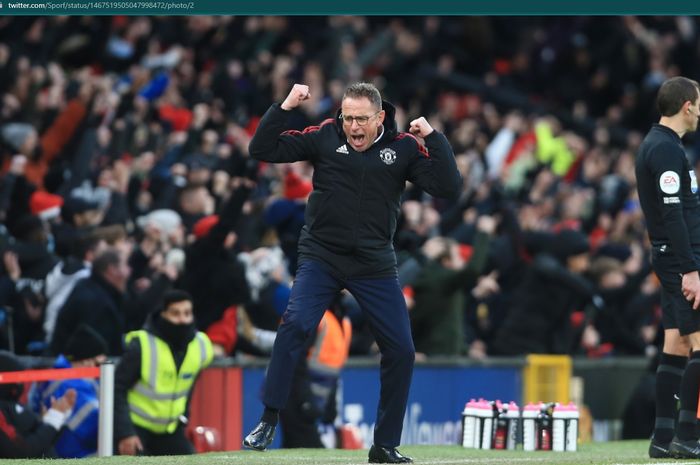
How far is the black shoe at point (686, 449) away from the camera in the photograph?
10086 millimetres

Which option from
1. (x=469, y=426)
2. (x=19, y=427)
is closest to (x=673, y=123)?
(x=469, y=426)

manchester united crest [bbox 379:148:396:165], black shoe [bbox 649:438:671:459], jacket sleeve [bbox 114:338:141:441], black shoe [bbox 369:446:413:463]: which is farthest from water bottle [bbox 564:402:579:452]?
manchester united crest [bbox 379:148:396:165]

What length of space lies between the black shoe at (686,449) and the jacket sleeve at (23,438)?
3938mm

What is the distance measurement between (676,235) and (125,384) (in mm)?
3947

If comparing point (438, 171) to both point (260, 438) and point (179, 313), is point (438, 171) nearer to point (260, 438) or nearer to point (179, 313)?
point (260, 438)

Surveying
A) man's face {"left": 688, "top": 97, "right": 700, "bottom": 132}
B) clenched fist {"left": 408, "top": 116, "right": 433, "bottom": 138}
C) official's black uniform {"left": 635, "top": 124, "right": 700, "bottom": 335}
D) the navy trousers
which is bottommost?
the navy trousers

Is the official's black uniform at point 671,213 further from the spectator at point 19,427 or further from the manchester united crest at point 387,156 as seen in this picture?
the spectator at point 19,427

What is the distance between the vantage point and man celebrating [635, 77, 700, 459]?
10008 mm

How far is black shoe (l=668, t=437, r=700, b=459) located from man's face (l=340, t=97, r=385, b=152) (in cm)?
258

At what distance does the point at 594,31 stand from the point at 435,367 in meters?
16.2

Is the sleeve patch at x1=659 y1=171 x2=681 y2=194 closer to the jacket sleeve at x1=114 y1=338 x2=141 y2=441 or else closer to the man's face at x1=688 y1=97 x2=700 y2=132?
the man's face at x1=688 y1=97 x2=700 y2=132

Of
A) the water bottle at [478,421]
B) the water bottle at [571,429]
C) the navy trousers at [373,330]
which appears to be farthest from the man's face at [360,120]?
the water bottle at [571,429]

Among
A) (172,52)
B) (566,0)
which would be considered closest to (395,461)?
(566,0)

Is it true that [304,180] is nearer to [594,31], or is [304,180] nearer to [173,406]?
[173,406]
